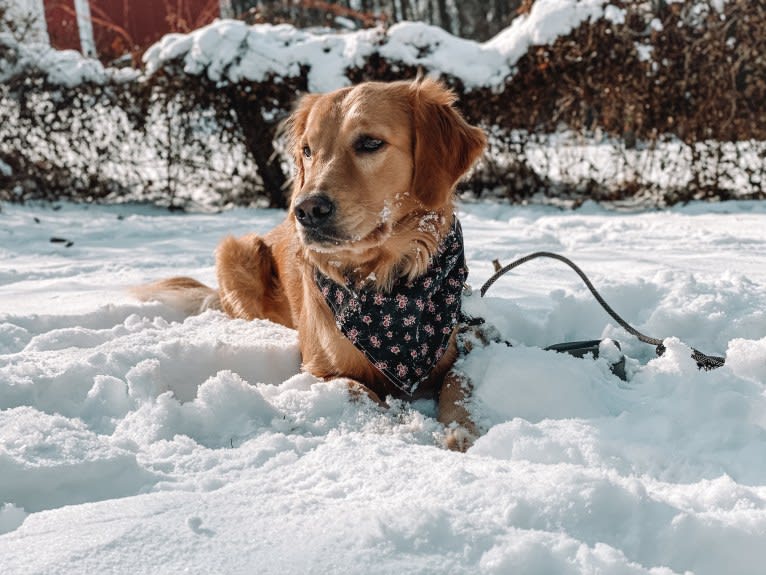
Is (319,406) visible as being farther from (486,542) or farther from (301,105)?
(301,105)

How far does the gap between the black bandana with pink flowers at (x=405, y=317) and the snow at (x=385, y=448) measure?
165 millimetres

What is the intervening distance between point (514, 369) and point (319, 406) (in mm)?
715

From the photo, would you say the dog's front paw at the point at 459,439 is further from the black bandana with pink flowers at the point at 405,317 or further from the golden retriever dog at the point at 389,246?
the black bandana with pink flowers at the point at 405,317

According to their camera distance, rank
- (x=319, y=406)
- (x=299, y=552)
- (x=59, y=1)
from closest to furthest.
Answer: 1. (x=299, y=552)
2. (x=319, y=406)
3. (x=59, y=1)

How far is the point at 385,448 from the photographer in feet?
6.51

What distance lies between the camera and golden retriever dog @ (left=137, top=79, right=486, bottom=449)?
263 cm

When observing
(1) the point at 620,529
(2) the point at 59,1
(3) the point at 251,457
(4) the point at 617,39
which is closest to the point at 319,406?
(3) the point at 251,457

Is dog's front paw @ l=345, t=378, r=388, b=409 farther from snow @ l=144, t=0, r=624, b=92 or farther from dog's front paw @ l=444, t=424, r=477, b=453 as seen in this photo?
snow @ l=144, t=0, r=624, b=92

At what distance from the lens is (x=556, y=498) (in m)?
1.53

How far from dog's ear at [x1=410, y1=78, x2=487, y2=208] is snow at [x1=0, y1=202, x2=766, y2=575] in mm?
725

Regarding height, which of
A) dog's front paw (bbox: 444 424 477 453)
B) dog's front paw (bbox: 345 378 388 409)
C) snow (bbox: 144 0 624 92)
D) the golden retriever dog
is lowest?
dog's front paw (bbox: 444 424 477 453)

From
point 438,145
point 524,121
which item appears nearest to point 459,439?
point 438,145

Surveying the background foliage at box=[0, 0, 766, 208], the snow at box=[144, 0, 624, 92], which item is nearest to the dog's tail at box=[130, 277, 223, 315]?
the background foliage at box=[0, 0, 766, 208]

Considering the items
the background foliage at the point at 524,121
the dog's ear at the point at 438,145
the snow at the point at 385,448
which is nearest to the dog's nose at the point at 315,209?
the dog's ear at the point at 438,145
